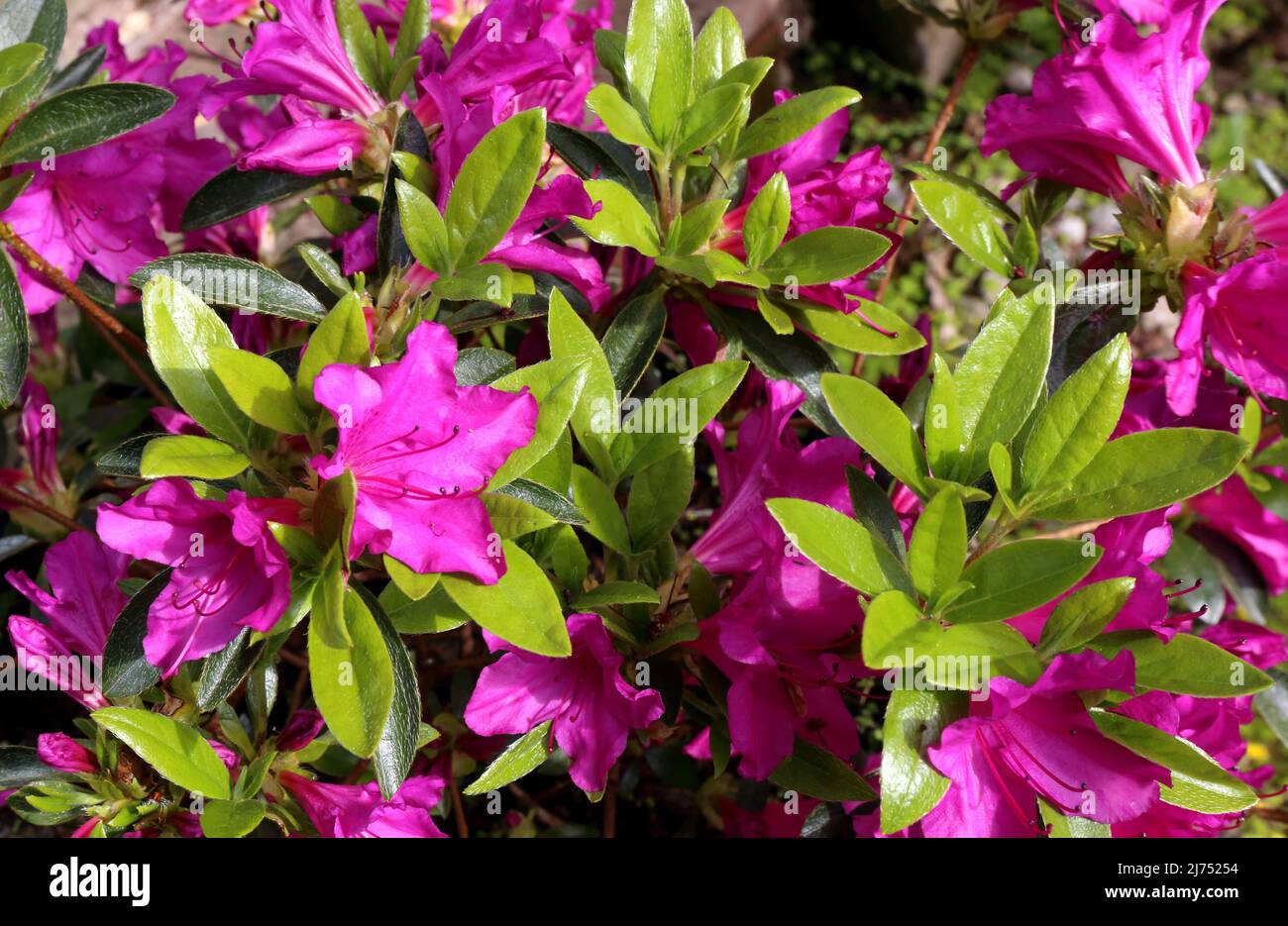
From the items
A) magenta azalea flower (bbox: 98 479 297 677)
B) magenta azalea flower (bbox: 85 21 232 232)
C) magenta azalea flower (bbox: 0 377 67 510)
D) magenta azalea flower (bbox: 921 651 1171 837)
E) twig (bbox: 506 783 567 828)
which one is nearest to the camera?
magenta azalea flower (bbox: 98 479 297 677)

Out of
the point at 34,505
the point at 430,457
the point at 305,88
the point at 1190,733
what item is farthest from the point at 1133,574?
the point at 34,505

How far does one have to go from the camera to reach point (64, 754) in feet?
3.44

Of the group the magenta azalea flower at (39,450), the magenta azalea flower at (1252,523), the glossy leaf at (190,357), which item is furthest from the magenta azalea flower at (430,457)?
the magenta azalea flower at (1252,523)

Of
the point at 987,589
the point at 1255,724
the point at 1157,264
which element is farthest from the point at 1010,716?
the point at 1255,724

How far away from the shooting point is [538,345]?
136 cm

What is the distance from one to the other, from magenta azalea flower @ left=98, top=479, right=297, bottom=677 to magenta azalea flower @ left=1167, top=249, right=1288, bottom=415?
34.1 inches

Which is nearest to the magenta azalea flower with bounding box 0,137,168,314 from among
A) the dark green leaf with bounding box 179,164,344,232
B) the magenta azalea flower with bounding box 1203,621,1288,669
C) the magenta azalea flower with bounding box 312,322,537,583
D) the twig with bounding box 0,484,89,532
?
the dark green leaf with bounding box 179,164,344,232

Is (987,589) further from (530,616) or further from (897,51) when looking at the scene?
(897,51)

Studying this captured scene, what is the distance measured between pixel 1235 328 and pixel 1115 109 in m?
0.26

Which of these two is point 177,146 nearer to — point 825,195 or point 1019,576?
point 825,195

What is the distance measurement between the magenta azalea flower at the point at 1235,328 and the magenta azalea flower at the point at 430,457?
68 cm

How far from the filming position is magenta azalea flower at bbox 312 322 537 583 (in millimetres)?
852

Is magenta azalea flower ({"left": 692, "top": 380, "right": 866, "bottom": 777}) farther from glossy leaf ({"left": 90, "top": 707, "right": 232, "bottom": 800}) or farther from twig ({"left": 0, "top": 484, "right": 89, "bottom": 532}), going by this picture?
twig ({"left": 0, "top": 484, "right": 89, "bottom": 532})

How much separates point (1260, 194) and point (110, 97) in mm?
2925
